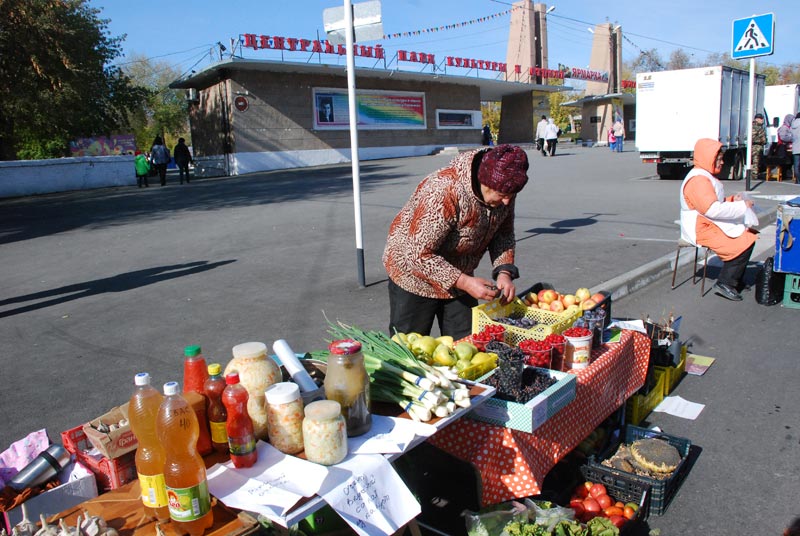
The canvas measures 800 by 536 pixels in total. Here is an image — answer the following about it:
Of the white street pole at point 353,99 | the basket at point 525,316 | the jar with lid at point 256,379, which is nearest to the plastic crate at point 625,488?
the basket at point 525,316

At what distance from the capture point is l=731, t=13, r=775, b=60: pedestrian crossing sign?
11.6m

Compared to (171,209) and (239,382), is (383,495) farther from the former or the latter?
(171,209)

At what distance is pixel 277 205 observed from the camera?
1552cm

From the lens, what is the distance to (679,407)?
442 cm

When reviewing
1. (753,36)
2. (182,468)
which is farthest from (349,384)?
(753,36)

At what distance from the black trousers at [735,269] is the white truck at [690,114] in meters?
11.9

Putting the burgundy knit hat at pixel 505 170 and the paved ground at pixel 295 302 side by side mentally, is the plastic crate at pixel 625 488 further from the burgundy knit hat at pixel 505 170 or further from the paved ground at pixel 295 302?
the burgundy knit hat at pixel 505 170

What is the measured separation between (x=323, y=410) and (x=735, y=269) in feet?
20.9

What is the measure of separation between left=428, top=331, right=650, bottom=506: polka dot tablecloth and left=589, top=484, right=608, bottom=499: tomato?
0.86 ft

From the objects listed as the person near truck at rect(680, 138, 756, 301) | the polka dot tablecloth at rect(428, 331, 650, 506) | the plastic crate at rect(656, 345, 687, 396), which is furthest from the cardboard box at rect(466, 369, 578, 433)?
the person near truck at rect(680, 138, 756, 301)

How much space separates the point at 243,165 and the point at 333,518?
27.1m

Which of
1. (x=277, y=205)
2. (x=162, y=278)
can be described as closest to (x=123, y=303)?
(x=162, y=278)

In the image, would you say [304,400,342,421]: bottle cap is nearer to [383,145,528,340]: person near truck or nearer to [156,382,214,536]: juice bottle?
[156,382,214,536]: juice bottle

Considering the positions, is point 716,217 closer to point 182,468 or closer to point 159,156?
point 182,468
